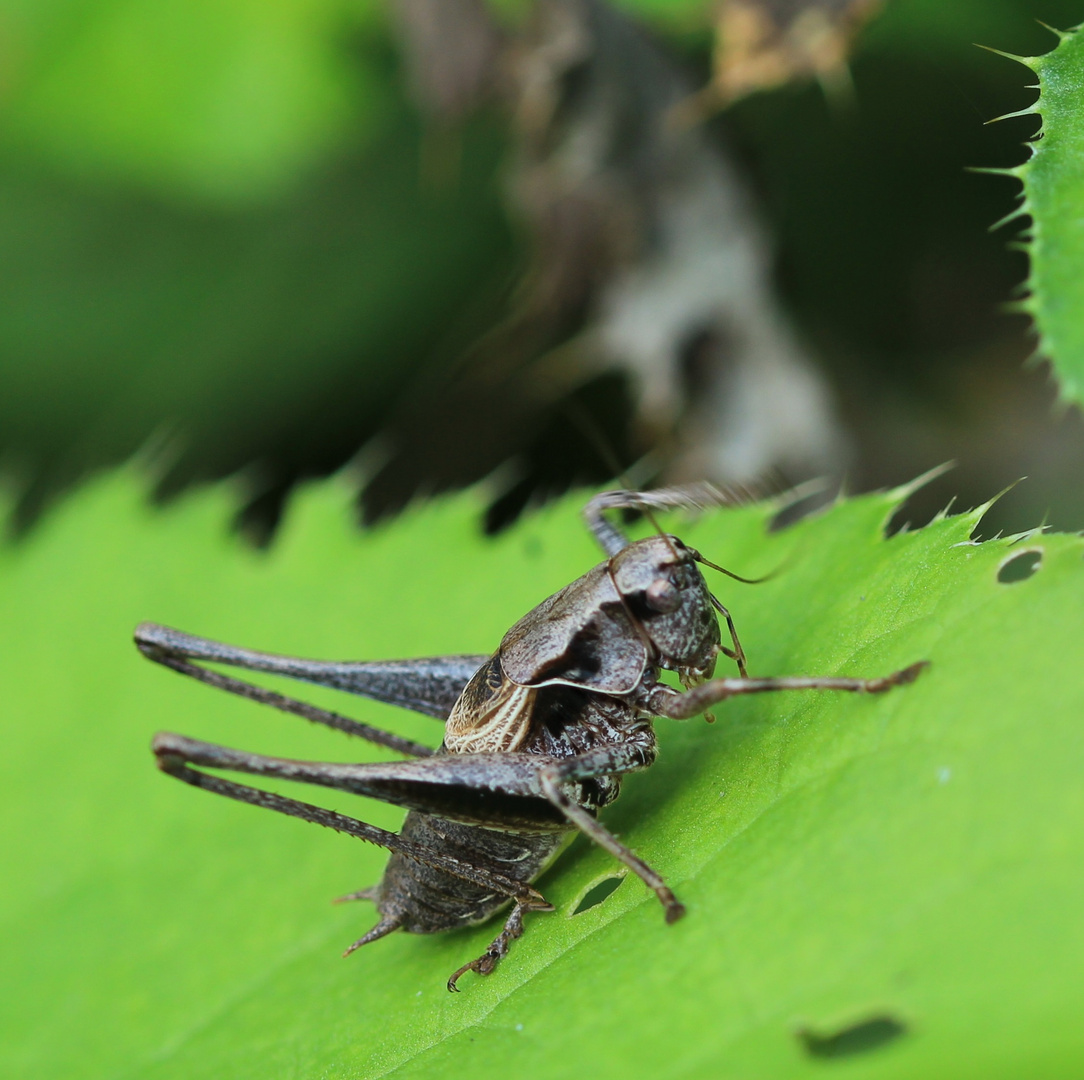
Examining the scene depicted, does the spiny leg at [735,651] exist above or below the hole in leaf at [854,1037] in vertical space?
below

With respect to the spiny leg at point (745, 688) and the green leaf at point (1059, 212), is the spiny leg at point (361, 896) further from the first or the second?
the green leaf at point (1059, 212)

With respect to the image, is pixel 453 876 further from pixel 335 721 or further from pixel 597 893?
pixel 335 721

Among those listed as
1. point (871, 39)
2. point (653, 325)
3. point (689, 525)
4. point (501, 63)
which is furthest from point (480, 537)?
point (871, 39)

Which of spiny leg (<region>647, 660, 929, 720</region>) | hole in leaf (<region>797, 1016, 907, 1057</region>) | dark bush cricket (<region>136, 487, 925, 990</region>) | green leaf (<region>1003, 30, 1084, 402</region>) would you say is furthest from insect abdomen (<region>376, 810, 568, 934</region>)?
green leaf (<region>1003, 30, 1084, 402</region>)

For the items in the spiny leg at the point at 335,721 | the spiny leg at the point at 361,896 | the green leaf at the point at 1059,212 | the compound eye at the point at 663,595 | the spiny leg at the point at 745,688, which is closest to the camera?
the green leaf at the point at 1059,212

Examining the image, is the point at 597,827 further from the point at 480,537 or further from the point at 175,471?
the point at 175,471

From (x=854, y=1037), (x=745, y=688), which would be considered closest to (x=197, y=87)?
(x=745, y=688)

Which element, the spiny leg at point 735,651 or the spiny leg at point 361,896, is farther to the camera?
the spiny leg at point 361,896

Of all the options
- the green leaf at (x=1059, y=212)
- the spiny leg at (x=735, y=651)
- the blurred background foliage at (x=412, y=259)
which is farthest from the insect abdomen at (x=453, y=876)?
the green leaf at (x=1059, y=212)
